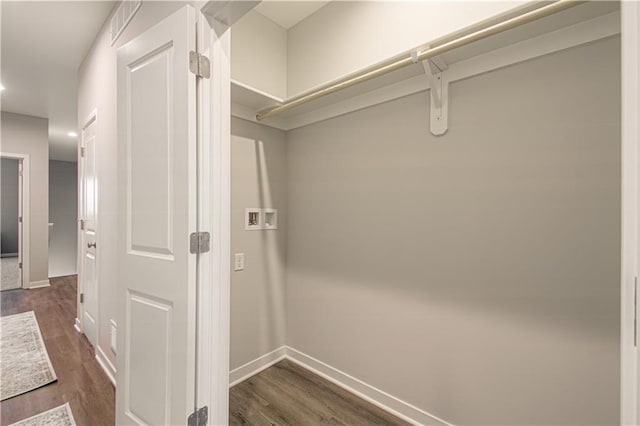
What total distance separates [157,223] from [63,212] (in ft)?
27.9

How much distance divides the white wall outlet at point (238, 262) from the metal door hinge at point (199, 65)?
1.35 meters

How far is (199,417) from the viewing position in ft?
4.33

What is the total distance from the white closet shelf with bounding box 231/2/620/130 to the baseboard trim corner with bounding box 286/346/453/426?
1.98 meters

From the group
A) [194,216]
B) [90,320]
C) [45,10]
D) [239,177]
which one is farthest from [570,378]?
[45,10]

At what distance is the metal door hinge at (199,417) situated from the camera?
1297 mm

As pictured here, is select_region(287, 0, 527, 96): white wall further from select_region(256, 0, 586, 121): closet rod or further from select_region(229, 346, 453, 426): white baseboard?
select_region(229, 346, 453, 426): white baseboard

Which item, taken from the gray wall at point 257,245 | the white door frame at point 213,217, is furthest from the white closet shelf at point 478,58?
the white door frame at point 213,217

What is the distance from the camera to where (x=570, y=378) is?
131cm

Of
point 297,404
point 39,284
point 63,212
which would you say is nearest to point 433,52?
point 297,404

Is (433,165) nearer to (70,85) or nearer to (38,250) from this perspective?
(70,85)

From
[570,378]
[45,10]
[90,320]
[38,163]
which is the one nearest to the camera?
[570,378]

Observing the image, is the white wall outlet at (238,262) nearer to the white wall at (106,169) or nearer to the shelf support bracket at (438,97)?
the white wall at (106,169)

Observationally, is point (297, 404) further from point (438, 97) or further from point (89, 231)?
point (89, 231)
